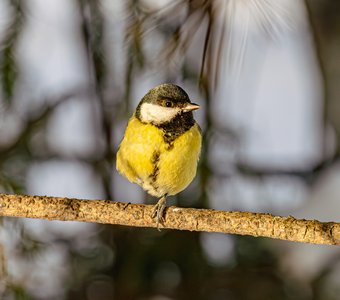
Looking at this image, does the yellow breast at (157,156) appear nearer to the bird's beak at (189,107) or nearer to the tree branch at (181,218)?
the bird's beak at (189,107)

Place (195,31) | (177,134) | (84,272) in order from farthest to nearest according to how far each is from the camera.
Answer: (84,272), (177,134), (195,31)

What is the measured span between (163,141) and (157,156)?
3 cm

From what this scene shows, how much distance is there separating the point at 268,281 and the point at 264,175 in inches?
12.6

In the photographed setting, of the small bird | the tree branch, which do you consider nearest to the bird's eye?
the small bird

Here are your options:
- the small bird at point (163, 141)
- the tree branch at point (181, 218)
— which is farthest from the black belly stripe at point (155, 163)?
the tree branch at point (181, 218)

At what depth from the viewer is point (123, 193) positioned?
1826 mm

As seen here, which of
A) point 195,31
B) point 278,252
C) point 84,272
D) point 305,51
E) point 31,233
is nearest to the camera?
point 195,31

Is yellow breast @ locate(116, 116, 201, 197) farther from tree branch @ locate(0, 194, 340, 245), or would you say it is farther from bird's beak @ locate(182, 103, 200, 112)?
tree branch @ locate(0, 194, 340, 245)

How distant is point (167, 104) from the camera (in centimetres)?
119

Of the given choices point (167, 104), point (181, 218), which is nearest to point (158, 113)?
point (167, 104)

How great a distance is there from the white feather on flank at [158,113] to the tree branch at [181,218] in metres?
0.22

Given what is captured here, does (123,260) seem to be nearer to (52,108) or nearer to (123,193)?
(123,193)

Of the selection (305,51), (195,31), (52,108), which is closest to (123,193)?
(52,108)

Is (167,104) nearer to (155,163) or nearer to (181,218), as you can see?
(155,163)
